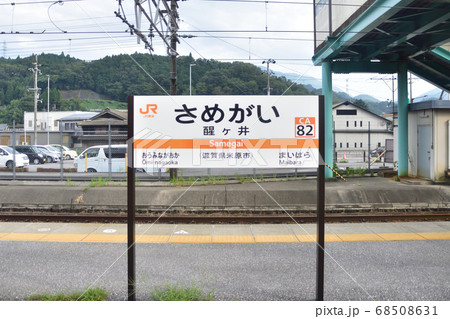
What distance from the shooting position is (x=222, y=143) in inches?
181

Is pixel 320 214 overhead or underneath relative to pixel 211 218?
overhead

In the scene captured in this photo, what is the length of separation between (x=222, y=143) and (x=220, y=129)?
0.18m

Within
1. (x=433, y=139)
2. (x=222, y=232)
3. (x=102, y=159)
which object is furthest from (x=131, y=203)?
(x=102, y=159)

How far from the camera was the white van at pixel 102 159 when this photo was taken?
59.8ft

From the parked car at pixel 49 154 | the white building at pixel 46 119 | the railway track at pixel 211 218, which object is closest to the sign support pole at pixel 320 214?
the railway track at pixel 211 218

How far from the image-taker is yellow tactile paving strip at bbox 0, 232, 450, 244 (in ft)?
24.7

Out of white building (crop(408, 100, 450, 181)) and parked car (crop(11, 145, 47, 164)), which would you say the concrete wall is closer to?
white building (crop(408, 100, 450, 181))

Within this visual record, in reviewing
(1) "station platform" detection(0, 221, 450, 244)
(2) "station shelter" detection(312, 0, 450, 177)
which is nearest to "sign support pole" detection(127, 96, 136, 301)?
(1) "station platform" detection(0, 221, 450, 244)

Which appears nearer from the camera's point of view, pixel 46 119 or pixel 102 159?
pixel 102 159

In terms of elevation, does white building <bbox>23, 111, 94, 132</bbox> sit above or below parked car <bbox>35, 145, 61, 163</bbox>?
above

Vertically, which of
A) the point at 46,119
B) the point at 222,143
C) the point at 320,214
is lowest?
the point at 320,214

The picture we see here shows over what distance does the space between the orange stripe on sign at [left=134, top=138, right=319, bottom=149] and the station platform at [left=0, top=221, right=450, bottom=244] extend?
3315mm

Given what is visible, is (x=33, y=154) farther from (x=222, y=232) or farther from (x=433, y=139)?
(x=433, y=139)
